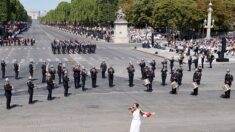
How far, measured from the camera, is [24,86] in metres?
33.5

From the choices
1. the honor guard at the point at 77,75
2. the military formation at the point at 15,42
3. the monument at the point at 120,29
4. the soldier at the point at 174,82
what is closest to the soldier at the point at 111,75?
the honor guard at the point at 77,75

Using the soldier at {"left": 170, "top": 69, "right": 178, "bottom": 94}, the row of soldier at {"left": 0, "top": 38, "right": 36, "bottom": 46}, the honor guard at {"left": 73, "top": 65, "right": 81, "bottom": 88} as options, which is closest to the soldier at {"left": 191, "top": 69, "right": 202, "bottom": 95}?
the soldier at {"left": 170, "top": 69, "right": 178, "bottom": 94}

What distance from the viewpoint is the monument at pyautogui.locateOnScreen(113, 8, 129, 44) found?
91.7 metres

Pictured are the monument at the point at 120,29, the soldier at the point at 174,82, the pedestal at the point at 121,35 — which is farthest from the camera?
the pedestal at the point at 121,35

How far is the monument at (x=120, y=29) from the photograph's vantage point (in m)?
91.7

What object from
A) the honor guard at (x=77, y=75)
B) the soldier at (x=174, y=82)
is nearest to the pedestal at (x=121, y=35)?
the honor guard at (x=77, y=75)

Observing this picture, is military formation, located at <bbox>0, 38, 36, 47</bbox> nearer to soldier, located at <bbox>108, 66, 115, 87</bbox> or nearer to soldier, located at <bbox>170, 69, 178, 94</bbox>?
soldier, located at <bbox>108, 66, 115, 87</bbox>

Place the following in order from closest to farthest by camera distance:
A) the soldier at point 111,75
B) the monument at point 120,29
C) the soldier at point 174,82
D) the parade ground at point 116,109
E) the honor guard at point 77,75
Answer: the parade ground at point 116,109 → the soldier at point 174,82 → the honor guard at point 77,75 → the soldier at point 111,75 → the monument at point 120,29

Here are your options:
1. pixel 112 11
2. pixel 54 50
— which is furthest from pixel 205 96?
pixel 112 11

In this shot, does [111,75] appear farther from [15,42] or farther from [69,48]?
[15,42]

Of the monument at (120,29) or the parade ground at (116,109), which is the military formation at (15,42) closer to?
the monument at (120,29)

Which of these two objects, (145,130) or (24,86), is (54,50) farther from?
(145,130)

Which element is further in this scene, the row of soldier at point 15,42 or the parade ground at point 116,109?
the row of soldier at point 15,42

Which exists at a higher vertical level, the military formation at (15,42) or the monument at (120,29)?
the monument at (120,29)
